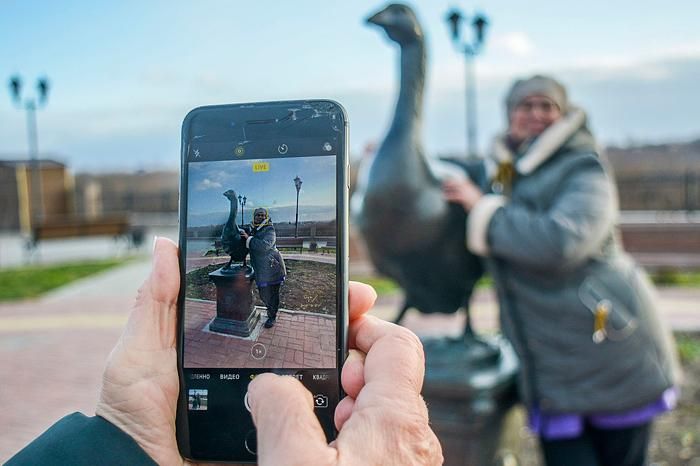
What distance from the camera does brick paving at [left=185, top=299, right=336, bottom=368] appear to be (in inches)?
54.1

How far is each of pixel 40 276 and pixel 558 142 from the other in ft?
44.5

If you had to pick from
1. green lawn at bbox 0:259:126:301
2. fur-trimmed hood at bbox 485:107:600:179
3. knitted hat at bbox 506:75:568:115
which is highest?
knitted hat at bbox 506:75:568:115

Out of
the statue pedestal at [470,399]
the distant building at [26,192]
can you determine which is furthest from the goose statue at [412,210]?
the distant building at [26,192]

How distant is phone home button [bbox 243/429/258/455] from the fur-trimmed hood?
88.7 inches

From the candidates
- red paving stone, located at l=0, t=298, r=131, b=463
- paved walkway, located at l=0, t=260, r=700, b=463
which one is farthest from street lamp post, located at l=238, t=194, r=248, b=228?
red paving stone, located at l=0, t=298, r=131, b=463

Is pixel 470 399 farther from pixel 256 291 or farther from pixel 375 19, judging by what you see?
pixel 256 291

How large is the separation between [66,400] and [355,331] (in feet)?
18.8

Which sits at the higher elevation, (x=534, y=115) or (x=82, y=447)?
(x=534, y=115)

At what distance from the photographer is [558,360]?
3189 mm

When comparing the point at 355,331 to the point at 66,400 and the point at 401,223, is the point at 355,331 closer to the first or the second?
the point at 401,223

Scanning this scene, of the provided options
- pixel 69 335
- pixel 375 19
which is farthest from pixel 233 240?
pixel 69 335

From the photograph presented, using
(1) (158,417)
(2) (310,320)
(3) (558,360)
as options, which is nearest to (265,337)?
(2) (310,320)

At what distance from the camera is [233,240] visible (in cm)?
140

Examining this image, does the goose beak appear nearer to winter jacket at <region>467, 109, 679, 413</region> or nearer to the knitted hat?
the knitted hat
